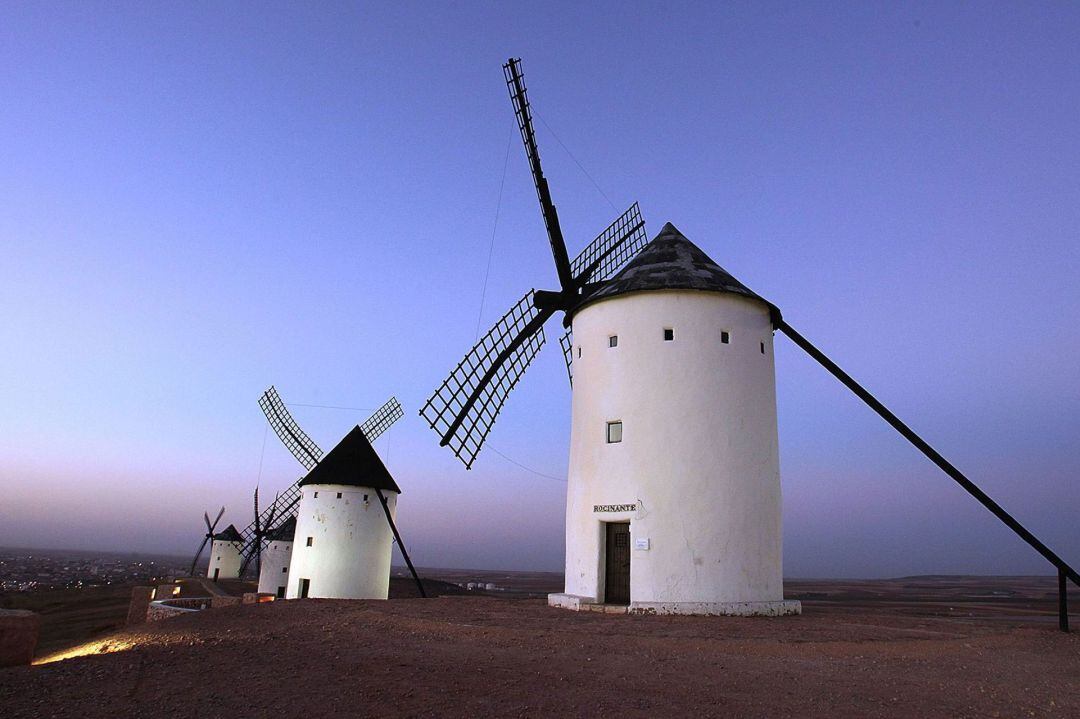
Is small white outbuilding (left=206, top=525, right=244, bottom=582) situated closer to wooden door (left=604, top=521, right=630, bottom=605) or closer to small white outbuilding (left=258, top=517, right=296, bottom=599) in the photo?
small white outbuilding (left=258, top=517, right=296, bottom=599)

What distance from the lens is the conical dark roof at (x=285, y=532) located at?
3508 centimetres

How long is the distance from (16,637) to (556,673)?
7.63 metres

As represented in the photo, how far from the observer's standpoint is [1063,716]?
19.3ft

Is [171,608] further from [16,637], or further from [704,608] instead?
[704,608]

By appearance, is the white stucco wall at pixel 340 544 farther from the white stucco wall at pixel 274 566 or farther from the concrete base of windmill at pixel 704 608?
the concrete base of windmill at pixel 704 608

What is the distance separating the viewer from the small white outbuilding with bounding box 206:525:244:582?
5272 centimetres

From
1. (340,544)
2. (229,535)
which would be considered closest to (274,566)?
(340,544)

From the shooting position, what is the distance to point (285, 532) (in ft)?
116

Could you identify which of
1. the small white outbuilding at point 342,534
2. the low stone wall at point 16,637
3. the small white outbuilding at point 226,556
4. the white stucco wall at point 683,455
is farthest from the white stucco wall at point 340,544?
the small white outbuilding at point 226,556

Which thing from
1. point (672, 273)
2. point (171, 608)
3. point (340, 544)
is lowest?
point (171, 608)

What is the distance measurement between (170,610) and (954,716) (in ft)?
69.5

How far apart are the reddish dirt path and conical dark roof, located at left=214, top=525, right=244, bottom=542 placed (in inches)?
1849

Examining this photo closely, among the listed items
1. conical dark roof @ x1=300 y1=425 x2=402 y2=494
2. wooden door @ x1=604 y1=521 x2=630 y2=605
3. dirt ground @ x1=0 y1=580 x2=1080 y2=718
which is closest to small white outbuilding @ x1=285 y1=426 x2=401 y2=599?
conical dark roof @ x1=300 y1=425 x2=402 y2=494

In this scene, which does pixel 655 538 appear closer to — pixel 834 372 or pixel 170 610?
pixel 834 372
